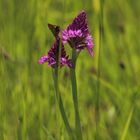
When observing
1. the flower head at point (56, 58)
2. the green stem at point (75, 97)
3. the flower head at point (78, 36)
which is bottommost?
the green stem at point (75, 97)

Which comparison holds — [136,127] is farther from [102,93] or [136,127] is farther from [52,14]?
[52,14]

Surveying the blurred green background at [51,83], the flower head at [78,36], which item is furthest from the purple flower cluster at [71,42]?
the blurred green background at [51,83]

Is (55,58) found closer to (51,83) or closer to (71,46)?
(71,46)

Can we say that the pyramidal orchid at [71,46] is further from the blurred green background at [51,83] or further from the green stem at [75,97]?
A: the blurred green background at [51,83]

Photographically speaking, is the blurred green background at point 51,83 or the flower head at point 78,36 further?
the blurred green background at point 51,83

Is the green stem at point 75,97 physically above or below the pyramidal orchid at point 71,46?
below

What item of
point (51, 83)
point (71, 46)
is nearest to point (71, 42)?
point (71, 46)
